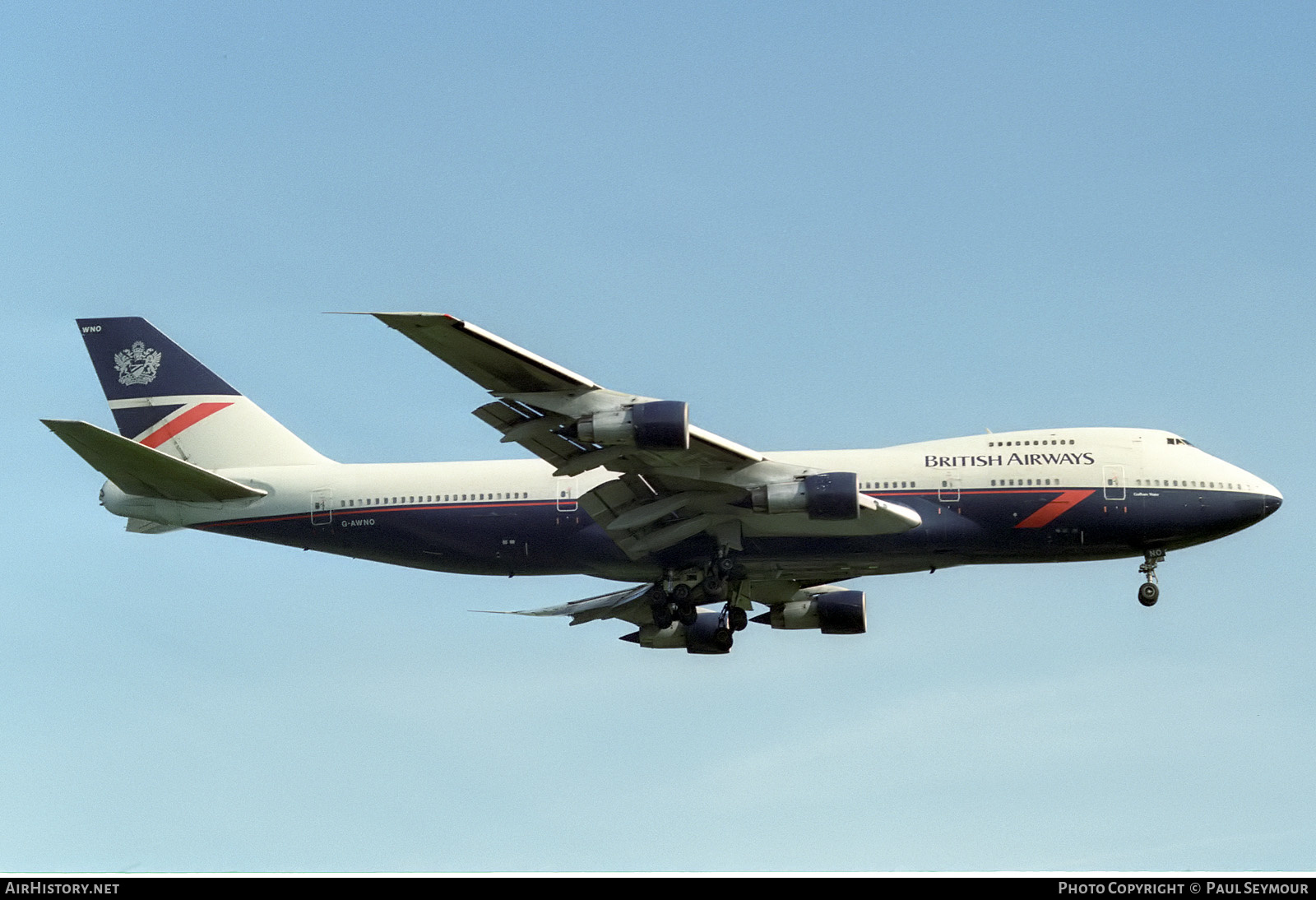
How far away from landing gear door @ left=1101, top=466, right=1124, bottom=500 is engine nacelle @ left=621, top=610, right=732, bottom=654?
1211cm

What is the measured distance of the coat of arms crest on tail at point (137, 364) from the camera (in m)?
49.0

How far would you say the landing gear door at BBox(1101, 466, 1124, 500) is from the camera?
139ft

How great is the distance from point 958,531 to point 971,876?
56.2ft

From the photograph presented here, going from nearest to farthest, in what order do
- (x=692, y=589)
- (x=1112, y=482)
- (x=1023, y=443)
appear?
(x=1112, y=482)
(x=1023, y=443)
(x=692, y=589)

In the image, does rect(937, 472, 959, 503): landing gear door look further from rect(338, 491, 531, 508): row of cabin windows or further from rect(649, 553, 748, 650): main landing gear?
rect(338, 491, 531, 508): row of cabin windows

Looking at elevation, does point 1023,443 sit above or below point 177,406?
below

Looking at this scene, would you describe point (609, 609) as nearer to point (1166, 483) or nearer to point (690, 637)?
point (690, 637)

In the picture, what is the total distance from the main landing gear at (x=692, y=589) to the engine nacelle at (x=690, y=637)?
3.73 m

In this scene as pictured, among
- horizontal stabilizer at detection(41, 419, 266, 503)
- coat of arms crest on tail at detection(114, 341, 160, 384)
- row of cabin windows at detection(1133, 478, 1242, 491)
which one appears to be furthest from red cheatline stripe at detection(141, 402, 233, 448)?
row of cabin windows at detection(1133, 478, 1242, 491)

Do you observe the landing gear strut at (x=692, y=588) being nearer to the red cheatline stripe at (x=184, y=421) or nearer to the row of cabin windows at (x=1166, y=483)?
the row of cabin windows at (x=1166, y=483)

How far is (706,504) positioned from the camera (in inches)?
1665

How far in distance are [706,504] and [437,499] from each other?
25.9ft

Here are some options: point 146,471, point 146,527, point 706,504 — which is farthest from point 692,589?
point 146,527
